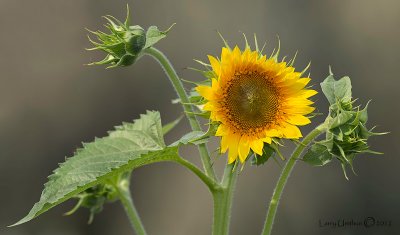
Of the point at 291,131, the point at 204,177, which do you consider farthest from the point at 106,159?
the point at 291,131

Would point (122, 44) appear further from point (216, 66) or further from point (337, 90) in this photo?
point (337, 90)

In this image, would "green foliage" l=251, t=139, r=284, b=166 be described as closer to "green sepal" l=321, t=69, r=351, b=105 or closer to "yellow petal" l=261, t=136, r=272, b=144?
"yellow petal" l=261, t=136, r=272, b=144

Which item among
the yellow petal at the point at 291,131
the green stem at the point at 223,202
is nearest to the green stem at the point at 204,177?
the green stem at the point at 223,202

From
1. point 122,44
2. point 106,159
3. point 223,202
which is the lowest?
point 223,202

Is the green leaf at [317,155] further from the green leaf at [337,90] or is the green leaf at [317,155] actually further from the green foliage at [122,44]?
the green foliage at [122,44]

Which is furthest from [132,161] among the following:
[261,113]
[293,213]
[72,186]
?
[293,213]

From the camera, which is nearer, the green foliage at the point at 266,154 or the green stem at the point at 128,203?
the green foliage at the point at 266,154

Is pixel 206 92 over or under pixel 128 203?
over

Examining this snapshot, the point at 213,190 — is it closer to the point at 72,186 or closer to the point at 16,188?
the point at 72,186
